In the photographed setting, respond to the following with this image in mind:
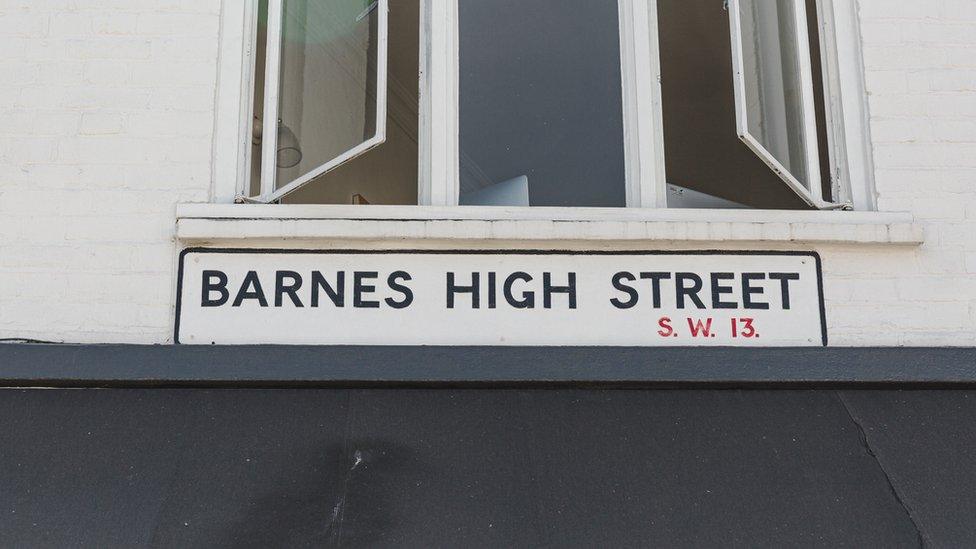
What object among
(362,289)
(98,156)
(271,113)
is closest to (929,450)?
(362,289)

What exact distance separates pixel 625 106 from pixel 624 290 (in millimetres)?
803

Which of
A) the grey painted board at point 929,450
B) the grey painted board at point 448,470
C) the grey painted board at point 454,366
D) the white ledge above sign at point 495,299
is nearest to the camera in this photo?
the grey painted board at point 448,470

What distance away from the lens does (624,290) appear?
3.76m

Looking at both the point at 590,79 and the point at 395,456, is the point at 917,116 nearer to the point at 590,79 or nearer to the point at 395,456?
the point at 590,79

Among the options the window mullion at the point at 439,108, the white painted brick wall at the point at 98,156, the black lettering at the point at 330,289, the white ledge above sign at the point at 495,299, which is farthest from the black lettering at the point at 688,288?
the white painted brick wall at the point at 98,156

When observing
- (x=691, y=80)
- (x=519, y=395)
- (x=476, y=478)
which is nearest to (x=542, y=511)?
(x=476, y=478)

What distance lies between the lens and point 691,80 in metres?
4.46

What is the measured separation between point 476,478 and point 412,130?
149 centimetres

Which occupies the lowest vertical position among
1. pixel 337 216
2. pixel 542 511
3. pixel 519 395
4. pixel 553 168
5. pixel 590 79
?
pixel 542 511

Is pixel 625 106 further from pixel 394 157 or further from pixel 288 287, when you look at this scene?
pixel 288 287

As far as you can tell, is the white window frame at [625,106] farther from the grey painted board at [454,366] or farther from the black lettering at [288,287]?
the grey painted board at [454,366]

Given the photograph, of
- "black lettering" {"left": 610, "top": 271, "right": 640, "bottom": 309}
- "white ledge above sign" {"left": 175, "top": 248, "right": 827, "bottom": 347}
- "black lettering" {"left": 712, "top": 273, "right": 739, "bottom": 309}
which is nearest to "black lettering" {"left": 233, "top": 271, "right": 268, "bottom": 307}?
"white ledge above sign" {"left": 175, "top": 248, "right": 827, "bottom": 347}

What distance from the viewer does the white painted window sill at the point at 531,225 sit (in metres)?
3.69

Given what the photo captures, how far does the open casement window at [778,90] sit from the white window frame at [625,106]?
110 millimetres
